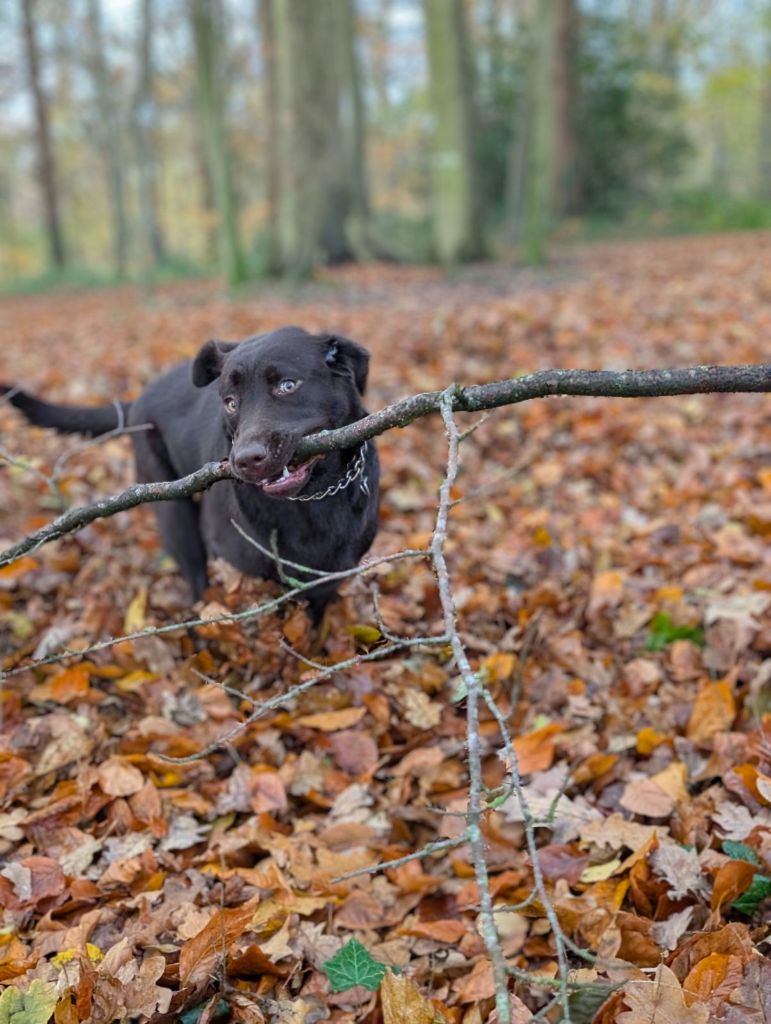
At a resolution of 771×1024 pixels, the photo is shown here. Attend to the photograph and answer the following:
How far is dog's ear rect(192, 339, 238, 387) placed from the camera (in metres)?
3.28

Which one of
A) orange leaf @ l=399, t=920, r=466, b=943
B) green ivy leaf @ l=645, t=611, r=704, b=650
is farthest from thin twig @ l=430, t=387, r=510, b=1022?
green ivy leaf @ l=645, t=611, r=704, b=650

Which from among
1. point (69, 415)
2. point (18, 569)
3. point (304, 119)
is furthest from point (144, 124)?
point (18, 569)

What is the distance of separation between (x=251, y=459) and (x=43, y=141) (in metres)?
29.7

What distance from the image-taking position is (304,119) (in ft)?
47.0

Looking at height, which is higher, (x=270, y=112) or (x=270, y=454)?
(x=270, y=112)

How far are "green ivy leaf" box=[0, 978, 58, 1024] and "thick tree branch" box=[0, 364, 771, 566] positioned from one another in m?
1.20

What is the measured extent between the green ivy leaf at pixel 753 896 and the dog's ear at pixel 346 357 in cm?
209

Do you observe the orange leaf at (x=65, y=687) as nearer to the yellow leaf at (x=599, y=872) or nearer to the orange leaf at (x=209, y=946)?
the orange leaf at (x=209, y=946)

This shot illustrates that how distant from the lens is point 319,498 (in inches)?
122

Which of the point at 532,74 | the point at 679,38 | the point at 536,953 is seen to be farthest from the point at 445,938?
the point at 679,38

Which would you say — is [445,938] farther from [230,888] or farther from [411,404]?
[411,404]

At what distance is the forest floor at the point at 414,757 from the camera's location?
235 centimetres

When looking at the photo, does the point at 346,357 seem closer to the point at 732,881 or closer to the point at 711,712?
the point at 711,712

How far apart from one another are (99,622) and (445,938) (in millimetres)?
2290
